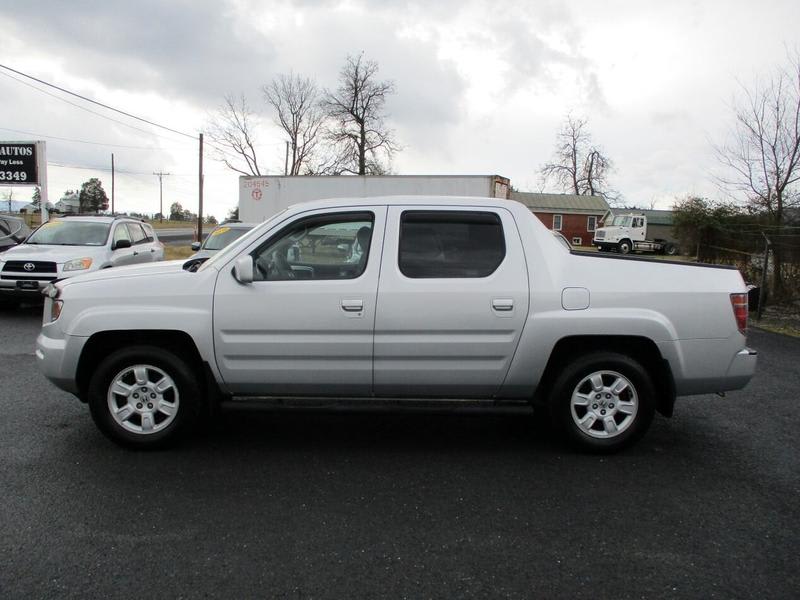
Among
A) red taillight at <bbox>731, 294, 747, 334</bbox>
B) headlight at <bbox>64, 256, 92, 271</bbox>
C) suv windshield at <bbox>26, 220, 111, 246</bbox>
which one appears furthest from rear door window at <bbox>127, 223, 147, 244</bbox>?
red taillight at <bbox>731, 294, 747, 334</bbox>

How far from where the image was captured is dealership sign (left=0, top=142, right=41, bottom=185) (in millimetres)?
17469

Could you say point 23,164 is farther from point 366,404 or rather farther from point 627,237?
point 627,237

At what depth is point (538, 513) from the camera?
3.42m

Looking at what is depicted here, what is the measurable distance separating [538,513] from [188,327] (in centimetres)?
260

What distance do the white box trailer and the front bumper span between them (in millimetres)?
14723

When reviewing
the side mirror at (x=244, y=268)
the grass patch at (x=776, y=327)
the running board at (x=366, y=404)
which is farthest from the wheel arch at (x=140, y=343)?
the grass patch at (x=776, y=327)

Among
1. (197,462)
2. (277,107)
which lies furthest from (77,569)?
(277,107)

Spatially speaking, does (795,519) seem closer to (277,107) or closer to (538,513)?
(538,513)

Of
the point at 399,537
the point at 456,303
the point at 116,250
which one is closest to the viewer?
the point at 399,537

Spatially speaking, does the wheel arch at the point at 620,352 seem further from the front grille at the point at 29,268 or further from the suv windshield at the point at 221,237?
the suv windshield at the point at 221,237

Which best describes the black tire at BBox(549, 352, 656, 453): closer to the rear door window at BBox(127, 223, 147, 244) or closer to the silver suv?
the silver suv

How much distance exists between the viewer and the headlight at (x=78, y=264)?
32.5ft

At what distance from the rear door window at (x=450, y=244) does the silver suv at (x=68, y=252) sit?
309 inches

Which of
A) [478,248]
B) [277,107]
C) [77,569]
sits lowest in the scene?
[77,569]
